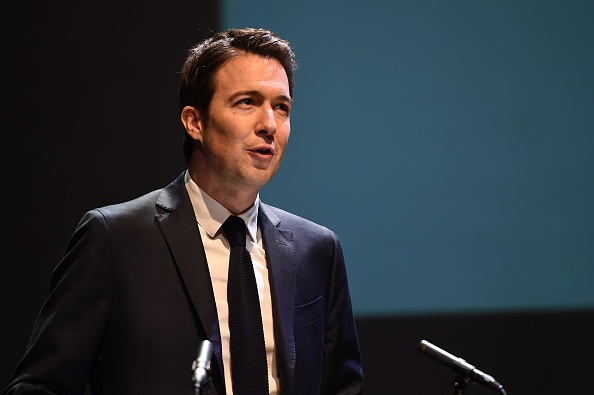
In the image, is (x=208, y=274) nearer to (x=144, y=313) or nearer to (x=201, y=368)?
(x=144, y=313)

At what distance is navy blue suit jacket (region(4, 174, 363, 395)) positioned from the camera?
5.98 feet

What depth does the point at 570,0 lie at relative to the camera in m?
2.91

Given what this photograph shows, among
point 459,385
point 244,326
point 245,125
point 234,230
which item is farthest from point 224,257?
point 459,385

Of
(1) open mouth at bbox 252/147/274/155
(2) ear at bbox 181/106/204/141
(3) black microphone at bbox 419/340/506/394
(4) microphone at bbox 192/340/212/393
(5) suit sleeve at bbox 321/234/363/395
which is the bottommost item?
(5) suit sleeve at bbox 321/234/363/395

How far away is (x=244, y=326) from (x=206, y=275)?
0.48 ft

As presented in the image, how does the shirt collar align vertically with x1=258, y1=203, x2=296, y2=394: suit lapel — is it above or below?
above

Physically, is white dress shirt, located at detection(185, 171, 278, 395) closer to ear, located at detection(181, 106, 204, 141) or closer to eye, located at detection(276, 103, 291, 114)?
ear, located at detection(181, 106, 204, 141)

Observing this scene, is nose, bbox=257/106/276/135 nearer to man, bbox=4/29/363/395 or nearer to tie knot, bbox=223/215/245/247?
man, bbox=4/29/363/395

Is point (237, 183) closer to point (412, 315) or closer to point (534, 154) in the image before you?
point (412, 315)

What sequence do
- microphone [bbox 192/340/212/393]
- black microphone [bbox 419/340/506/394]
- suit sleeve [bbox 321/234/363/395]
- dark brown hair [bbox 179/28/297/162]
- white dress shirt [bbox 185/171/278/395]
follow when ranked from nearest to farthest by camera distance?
microphone [bbox 192/340/212/393], black microphone [bbox 419/340/506/394], white dress shirt [bbox 185/171/278/395], dark brown hair [bbox 179/28/297/162], suit sleeve [bbox 321/234/363/395]

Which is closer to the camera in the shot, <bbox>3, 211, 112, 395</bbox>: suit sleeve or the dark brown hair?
<bbox>3, 211, 112, 395</bbox>: suit sleeve

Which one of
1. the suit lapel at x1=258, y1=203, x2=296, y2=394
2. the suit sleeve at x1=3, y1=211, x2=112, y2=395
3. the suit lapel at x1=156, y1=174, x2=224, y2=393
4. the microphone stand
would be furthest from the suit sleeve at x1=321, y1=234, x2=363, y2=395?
the suit sleeve at x1=3, y1=211, x2=112, y2=395

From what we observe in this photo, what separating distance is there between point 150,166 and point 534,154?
51.0 inches

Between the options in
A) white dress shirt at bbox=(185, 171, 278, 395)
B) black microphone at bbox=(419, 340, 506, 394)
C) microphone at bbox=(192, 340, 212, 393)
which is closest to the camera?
microphone at bbox=(192, 340, 212, 393)
